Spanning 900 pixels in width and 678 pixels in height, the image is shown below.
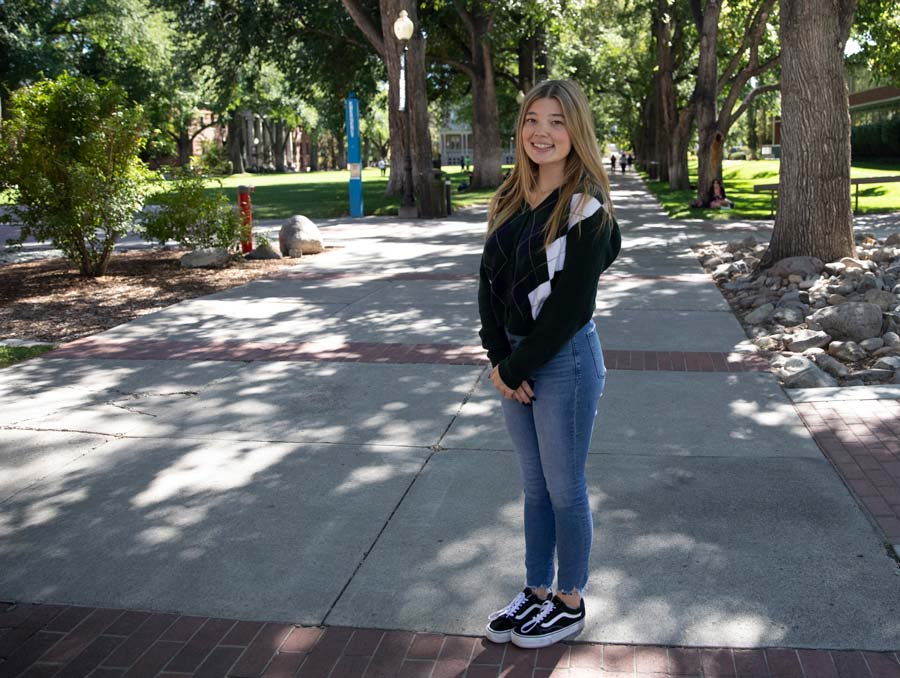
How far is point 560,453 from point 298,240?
11.9 metres

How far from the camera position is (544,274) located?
2.88 m

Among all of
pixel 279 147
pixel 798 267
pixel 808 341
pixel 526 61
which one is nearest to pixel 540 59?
pixel 526 61

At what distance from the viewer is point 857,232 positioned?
14.7 metres

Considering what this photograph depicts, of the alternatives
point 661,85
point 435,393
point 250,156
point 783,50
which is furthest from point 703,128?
point 250,156

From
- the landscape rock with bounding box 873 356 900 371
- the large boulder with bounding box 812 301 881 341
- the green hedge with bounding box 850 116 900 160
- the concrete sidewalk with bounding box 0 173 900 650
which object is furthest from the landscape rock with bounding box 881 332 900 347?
the green hedge with bounding box 850 116 900 160

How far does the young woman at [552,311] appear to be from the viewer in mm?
2848

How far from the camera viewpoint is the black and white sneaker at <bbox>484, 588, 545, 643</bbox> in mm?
3199

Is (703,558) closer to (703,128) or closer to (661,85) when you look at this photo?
(703,128)

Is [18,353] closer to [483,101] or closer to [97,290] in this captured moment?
[97,290]

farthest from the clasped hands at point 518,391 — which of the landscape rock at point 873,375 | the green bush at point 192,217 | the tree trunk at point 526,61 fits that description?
the tree trunk at point 526,61

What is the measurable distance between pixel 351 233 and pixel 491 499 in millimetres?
14114

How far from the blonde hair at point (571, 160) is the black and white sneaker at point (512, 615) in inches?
52.3

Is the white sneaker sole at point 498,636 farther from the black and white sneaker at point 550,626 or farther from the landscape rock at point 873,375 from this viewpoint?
the landscape rock at point 873,375

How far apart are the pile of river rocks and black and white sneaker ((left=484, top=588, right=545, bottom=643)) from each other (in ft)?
11.9
